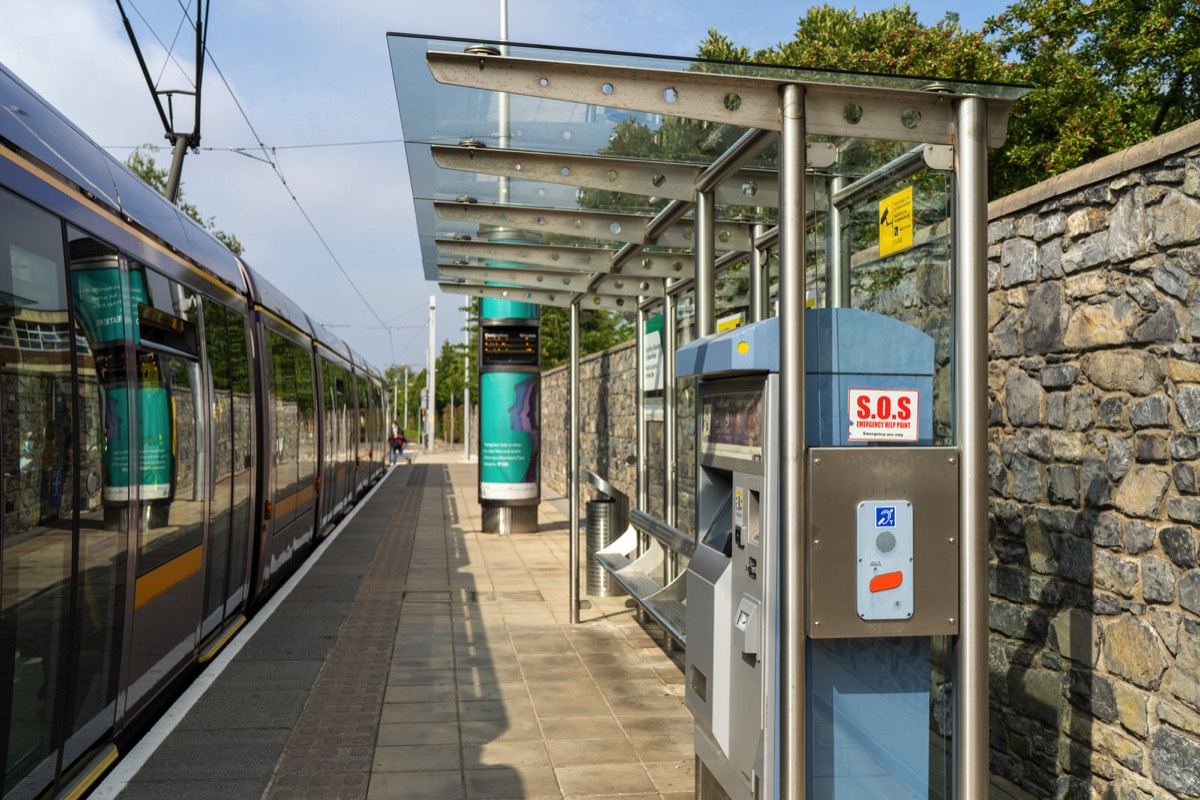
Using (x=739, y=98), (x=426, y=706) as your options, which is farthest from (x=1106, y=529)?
(x=426, y=706)

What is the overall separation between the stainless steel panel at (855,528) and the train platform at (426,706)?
171 centimetres

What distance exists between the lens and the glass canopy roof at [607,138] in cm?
389

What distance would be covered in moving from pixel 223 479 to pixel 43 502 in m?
3.51

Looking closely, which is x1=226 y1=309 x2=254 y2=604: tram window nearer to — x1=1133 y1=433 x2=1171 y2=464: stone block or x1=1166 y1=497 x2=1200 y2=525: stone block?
x1=1133 y1=433 x2=1171 y2=464: stone block

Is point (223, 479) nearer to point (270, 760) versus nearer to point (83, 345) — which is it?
point (270, 760)

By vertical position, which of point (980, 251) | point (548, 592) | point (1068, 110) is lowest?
point (548, 592)

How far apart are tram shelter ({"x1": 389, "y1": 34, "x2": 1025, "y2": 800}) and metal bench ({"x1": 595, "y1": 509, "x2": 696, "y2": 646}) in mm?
1594

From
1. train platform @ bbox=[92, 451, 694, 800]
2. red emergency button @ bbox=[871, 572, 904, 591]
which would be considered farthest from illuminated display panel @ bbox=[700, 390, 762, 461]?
train platform @ bbox=[92, 451, 694, 800]

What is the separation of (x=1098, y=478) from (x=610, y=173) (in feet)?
8.68

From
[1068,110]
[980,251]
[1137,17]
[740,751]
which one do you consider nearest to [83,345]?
[740,751]

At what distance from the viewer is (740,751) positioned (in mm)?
4016

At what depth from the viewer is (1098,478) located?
431 centimetres

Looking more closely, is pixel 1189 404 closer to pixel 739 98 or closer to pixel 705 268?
pixel 739 98

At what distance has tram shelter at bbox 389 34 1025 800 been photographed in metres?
3.75
